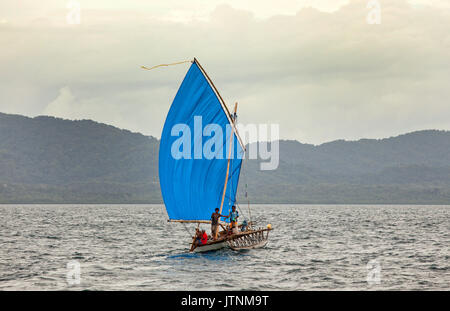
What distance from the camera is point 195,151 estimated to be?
4203 centimetres

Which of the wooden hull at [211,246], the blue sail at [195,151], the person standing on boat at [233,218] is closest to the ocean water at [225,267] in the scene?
the wooden hull at [211,246]

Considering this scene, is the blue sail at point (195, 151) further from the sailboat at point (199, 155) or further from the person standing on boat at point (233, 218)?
the person standing on boat at point (233, 218)

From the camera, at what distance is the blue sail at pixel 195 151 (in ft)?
136

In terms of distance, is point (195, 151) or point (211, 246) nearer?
point (211, 246)

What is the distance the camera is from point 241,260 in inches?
1586

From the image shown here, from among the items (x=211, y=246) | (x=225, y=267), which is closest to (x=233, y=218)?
(x=211, y=246)

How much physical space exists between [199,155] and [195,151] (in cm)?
40

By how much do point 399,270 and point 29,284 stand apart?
21392mm

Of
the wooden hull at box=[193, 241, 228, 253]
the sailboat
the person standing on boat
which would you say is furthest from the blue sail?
the wooden hull at box=[193, 241, 228, 253]

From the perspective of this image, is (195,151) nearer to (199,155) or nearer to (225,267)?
(199,155)

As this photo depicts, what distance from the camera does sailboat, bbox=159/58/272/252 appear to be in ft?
136
